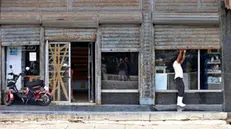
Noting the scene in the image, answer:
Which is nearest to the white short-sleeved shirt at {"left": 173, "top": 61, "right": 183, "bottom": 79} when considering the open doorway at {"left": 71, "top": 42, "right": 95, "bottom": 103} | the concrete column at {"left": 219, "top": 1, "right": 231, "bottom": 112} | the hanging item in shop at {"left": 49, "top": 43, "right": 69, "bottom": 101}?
the concrete column at {"left": 219, "top": 1, "right": 231, "bottom": 112}

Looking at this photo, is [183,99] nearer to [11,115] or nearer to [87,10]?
[87,10]

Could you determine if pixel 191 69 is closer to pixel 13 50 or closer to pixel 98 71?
pixel 98 71

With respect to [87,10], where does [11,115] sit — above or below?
below

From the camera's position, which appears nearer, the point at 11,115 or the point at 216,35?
the point at 11,115

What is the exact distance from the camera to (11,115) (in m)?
10.3

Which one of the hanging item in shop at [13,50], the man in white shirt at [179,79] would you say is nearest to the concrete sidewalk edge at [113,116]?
the man in white shirt at [179,79]

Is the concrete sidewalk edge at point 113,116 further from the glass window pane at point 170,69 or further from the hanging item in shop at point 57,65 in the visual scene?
the glass window pane at point 170,69

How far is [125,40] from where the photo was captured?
13.5 m

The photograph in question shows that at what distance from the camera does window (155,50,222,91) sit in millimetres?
13680

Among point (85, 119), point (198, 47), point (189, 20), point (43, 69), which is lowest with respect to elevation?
point (85, 119)

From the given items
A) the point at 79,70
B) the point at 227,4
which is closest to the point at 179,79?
the point at 227,4

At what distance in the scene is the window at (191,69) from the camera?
13.7m

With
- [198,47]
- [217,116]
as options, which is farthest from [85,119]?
[198,47]

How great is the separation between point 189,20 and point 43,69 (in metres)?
5.68
